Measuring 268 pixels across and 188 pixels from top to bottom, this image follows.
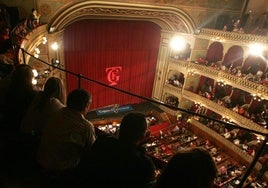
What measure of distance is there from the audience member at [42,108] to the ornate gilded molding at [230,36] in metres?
13.0

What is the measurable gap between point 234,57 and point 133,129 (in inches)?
619

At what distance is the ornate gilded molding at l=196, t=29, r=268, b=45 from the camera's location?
12905 mm

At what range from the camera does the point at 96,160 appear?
2.02m

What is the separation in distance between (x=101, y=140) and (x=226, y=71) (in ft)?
47.3

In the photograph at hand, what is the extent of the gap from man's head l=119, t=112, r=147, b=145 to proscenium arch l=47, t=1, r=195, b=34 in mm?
9937

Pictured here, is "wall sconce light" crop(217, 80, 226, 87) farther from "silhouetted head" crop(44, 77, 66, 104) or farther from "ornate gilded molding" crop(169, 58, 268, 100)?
"silhouetted head" crop(44, 77, 66, 104)

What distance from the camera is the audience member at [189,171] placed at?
148cm

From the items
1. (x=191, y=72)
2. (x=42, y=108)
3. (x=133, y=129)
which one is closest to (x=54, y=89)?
(x=42, y=108)

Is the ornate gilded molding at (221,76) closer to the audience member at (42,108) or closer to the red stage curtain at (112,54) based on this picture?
the red stage curtain at (112,54)

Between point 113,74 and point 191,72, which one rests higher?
point 191,72

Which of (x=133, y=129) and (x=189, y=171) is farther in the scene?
(x=133, y=129)

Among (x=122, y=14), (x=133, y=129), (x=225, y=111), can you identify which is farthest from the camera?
(x=225, y=111)

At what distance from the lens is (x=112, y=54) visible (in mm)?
15828

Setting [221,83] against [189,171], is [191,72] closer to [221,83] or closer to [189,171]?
[221,83]
